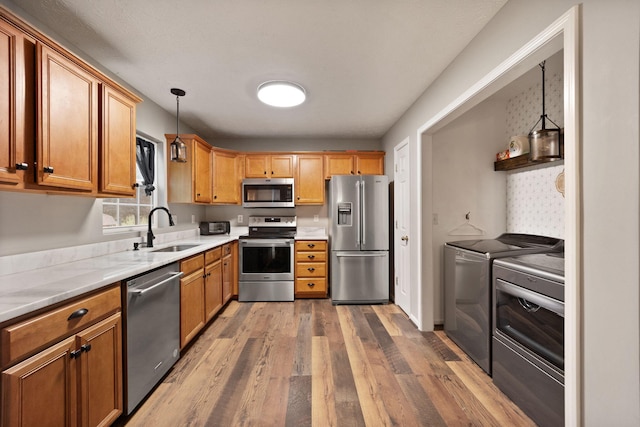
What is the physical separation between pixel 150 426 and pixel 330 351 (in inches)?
54.0

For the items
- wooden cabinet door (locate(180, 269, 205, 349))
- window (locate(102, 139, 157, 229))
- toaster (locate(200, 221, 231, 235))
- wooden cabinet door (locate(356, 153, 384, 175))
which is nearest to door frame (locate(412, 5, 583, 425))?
wooden cabinet door (locate(180, 269, 205, 349))

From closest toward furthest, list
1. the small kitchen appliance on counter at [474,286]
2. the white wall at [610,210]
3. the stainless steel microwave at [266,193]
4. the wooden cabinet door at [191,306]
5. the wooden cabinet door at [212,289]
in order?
the white wall at [610,210] → the small kitchen appliance on counter at [474,286] → the wooden cabinet door at [191,306] → the wooden cabinet door at [212,289] → the stainless steel microwave at [266,193]

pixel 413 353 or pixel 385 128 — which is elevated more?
pixel 385 128

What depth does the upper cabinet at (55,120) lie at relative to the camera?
1.29 m

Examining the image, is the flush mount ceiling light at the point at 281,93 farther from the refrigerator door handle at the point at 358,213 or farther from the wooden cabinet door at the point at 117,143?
the refrigerator door handle at the point at 358,213

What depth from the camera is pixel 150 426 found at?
1567 millimetres

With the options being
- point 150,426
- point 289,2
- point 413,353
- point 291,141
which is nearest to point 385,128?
point 291,141

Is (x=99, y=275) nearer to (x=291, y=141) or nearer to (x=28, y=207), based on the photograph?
(x=28, y=207)

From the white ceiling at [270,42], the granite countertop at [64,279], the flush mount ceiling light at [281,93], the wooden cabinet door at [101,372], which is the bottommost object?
the wooden cabinet door at [101,372]

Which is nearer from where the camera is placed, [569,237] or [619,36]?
[619,36]

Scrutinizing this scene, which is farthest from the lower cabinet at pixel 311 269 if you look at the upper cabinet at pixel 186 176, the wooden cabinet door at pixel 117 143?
the wooden cabinet door at pixel 117 143

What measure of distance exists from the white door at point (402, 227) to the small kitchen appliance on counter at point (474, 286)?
559 mm

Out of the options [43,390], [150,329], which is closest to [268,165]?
[150,329]

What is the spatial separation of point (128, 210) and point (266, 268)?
1796 mm
